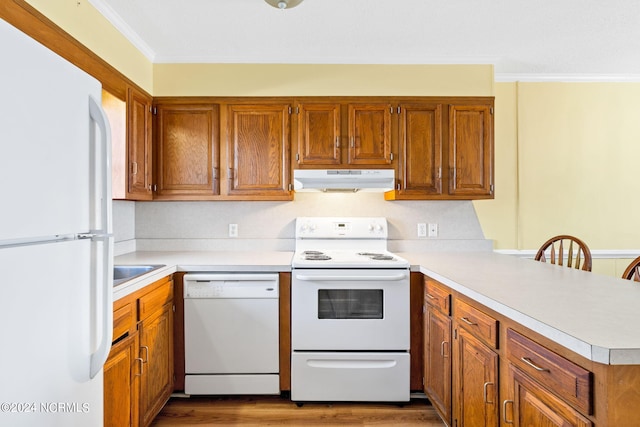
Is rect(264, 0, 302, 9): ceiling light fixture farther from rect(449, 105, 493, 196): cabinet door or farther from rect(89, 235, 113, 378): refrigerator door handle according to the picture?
rect(89, 235, 113, 378): refrigerator door handle

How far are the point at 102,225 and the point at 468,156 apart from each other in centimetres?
243

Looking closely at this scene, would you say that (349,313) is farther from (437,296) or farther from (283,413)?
(283,413)

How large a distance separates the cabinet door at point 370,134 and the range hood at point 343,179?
0.10 meters

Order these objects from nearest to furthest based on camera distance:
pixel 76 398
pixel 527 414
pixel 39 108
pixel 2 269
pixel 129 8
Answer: pixel 2 269 → pixel 39 108 → pixel 76 398 → pixel 527 414 → pixel 129 8

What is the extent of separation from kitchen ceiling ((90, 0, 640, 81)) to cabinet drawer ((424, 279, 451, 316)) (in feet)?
5.34

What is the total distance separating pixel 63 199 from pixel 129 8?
174 cm

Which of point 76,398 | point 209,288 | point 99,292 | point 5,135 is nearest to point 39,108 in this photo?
point 5,135

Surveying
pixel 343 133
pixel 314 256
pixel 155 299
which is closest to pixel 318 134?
pixel 343 133

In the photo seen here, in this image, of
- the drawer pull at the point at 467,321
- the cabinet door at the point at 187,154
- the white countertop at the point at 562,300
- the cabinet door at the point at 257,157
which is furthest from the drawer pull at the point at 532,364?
the cabinet door at the point at 187,154

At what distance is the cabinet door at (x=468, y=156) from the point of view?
267cm

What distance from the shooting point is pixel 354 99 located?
267cm

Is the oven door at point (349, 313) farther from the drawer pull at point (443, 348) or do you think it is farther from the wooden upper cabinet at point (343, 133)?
the wooden upper cabinet at point (343, 133)

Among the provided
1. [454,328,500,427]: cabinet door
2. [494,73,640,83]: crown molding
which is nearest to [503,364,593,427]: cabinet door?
[454,328,500,427]: cabinet door

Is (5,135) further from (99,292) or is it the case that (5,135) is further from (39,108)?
(99,292)
